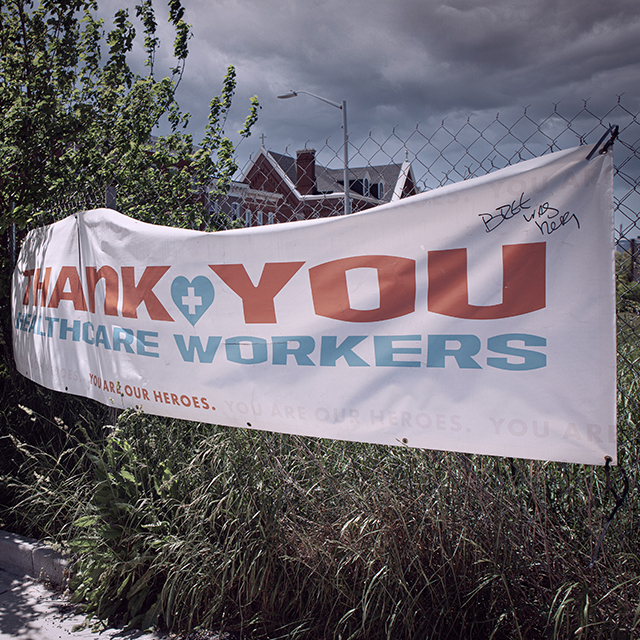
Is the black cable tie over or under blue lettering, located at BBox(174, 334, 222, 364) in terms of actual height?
over

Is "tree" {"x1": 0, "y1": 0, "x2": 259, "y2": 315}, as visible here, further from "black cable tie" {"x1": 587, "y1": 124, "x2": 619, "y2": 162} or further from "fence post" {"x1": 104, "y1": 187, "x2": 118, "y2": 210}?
"black cable tie" {"x1": 587, "y1": 124, "x2": 619, "y2": 162}

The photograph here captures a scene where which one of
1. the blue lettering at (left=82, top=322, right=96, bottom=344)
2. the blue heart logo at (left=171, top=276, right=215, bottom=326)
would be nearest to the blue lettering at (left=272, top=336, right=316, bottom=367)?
the blue heart logo at (left=171, top=276, right=215, bottom=326)

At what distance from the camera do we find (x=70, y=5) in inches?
181

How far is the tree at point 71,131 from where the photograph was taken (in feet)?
13.8

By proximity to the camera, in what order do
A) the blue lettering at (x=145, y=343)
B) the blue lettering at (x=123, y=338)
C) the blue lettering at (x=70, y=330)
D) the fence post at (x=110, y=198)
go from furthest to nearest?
the fence post at (x=110, y=198) < the blue lettering at (x=70, y=330) < the blue lettering at (x=123, y=338) < the blue lettering at (x=145, y=343)

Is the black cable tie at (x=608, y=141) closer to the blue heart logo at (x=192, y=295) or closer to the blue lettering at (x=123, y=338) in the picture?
the blue heart logo at (x=192, y=295)

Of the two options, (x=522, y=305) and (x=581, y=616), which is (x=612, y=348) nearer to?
(x=522, y=305)

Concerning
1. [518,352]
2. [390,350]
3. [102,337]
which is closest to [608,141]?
[518,352]

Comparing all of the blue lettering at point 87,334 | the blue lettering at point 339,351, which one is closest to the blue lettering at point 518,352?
the blue lettering at point 339,351

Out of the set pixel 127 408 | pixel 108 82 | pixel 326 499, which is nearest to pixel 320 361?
pixel 326 499

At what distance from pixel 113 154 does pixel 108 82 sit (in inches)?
31.0

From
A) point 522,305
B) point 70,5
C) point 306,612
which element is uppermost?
point 70,5

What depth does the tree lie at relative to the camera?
4.21m

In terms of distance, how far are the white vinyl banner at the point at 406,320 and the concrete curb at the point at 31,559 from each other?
3.38 ft
